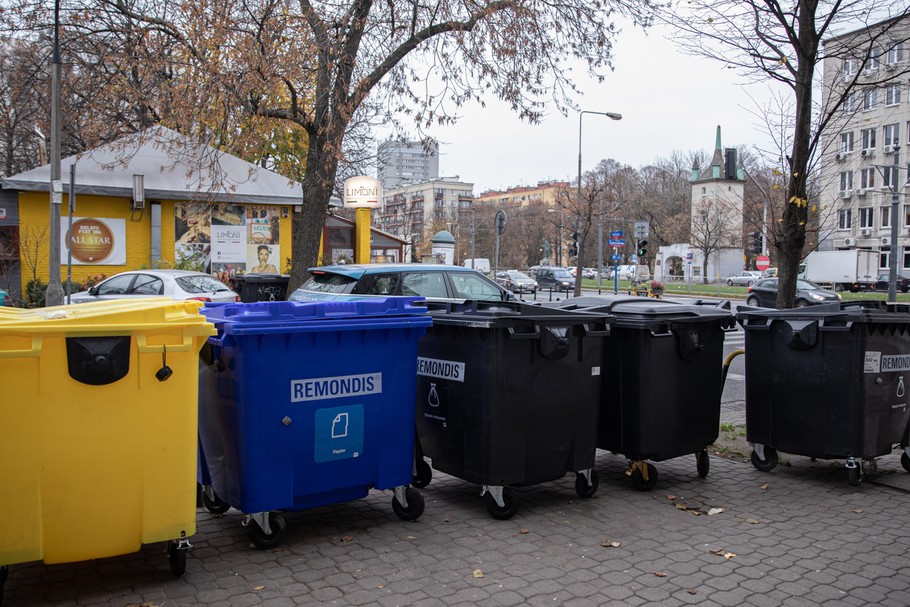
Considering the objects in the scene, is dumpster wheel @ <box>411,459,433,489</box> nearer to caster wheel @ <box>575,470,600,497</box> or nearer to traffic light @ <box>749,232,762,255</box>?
caster wheel @ <box>575,470,600,497</box>

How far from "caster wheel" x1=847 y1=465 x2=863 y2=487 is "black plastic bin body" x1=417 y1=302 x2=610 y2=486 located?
214 cm

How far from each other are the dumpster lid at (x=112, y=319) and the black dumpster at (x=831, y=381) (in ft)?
14.5

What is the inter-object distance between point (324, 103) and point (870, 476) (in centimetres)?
1008

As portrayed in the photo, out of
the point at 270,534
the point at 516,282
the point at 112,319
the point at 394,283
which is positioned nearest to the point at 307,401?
the point at 270,534

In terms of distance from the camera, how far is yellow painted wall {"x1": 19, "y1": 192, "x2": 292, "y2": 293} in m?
20.7

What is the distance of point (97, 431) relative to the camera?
3572 mm

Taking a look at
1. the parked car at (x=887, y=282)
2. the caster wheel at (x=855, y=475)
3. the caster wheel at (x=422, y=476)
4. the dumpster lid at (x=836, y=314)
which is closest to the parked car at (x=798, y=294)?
the parked car at (x=887, y=282)

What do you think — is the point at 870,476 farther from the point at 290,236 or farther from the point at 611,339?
the point at 290,236

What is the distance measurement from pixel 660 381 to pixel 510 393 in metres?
1.38

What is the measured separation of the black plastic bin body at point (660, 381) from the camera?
5.55 meters

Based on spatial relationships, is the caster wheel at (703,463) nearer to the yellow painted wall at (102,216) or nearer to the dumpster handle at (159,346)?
the dumpster handle at (159,346)

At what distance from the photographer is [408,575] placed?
157 inches

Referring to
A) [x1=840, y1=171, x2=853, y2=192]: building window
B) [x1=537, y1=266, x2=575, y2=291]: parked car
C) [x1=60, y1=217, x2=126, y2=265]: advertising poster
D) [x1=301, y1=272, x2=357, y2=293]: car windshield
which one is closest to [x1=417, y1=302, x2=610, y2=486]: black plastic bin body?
[x1=301, y1=272, x2=357, y2=293]: car windshield

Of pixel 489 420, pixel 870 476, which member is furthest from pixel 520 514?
pixel 870 476
